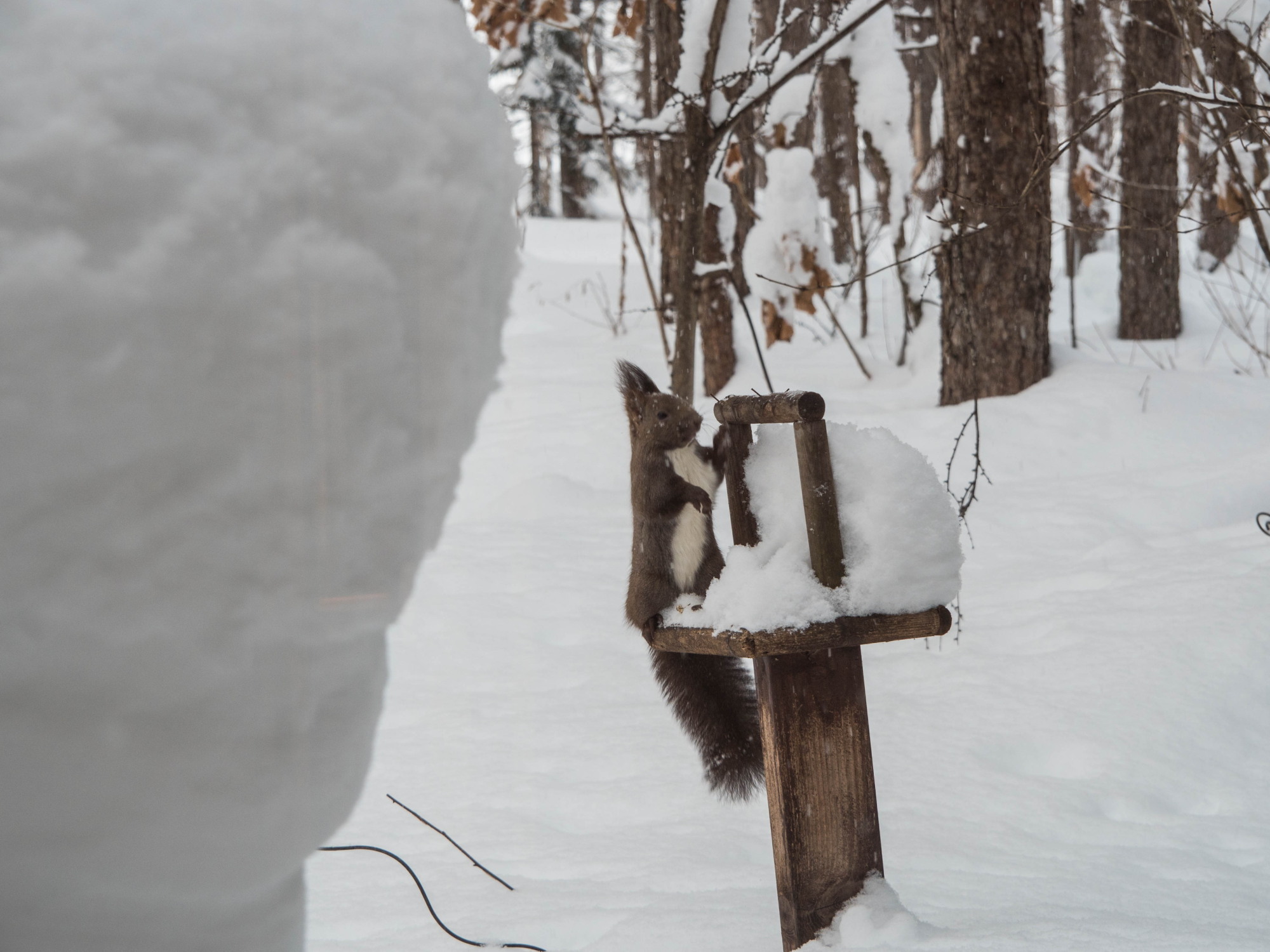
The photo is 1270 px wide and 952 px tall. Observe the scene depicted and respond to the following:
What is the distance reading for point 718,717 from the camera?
5.54 feet

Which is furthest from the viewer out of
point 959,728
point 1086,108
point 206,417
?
point 1086,108

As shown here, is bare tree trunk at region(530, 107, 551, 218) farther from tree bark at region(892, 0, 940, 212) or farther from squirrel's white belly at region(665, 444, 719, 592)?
squirrel's white belly at region(665, 444, 719, 592)

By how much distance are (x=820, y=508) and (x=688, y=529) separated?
0.76 feet

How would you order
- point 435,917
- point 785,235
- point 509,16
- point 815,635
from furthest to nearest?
point 785,235 < point 509,16 < point 435,917 < point 815,635


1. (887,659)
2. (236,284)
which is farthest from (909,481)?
(887,659)

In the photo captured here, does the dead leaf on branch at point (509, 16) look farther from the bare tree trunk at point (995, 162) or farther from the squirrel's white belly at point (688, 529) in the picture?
the squirrel's white belly at point (688, 529)

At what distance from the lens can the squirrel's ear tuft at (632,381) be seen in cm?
157

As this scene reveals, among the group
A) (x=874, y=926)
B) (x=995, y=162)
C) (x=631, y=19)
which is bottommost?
(x=874, y=926)

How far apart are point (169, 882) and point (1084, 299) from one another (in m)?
11.4

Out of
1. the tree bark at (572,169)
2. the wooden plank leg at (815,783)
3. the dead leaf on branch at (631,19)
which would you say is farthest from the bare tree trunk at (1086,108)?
the tree bark at (572,169)

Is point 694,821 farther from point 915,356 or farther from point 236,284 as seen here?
point 915,356

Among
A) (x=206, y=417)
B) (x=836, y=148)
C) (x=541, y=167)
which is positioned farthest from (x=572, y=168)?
(x=206, y=417)

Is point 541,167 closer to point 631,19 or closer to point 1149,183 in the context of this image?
point 1149,183

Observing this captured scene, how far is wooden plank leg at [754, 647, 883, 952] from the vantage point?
154 centimetres
